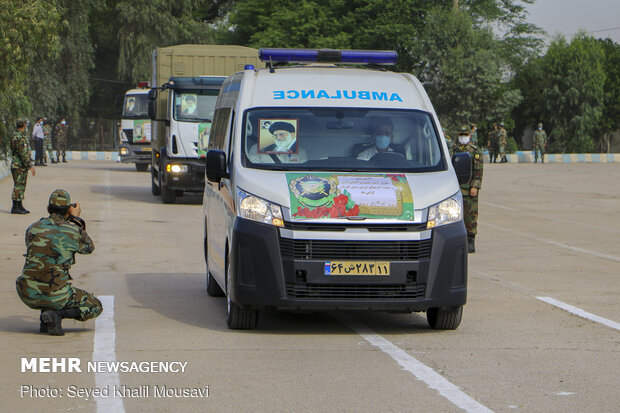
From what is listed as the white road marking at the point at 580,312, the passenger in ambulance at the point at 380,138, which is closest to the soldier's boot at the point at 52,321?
the passenger in ambulance at the point at 380,138

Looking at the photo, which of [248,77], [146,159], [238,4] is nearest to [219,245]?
[248,77]

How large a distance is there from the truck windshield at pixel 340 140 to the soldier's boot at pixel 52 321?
2.06 m

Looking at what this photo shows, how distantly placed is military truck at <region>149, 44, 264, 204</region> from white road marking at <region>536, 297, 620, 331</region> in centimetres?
1273

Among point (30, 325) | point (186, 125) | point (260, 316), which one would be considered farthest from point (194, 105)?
point (30, 325)

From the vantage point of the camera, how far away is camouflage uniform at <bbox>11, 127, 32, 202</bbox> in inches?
818

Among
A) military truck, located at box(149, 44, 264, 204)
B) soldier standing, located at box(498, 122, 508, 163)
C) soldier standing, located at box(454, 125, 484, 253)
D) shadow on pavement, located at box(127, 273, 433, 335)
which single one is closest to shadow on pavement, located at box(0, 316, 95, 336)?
shadow on pavement, located at box(127, 273, 433, 335)

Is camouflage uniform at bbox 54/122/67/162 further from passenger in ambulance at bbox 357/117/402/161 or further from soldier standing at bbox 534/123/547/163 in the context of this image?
passenger in ambulance at bbox 357/117/402/161

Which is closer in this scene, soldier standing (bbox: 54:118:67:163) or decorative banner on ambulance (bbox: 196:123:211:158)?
decorative banner on ambulance (bbox: 196:123:211:158)

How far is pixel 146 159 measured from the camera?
40.8 metres

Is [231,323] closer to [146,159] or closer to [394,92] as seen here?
[394,92]

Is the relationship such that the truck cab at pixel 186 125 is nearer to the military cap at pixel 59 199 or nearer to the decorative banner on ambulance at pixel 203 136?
the decorative banner on ambulance at pixel 203 136

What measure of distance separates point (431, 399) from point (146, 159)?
114ft

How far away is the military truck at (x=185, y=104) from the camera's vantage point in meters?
24.3

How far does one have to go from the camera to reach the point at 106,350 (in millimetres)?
8289
